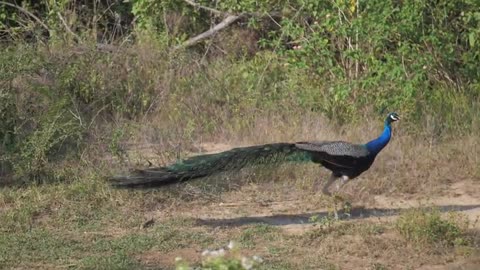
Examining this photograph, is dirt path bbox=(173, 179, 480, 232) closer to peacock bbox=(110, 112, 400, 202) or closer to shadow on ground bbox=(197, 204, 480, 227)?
shadow on ground bbox=(197, 204, 480, 227)

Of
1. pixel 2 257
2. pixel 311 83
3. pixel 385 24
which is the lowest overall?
pixel 2 257

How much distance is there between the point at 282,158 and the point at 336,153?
41cm

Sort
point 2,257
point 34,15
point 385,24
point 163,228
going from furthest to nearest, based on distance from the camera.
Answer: point 34,15
point 385,24
point 163,228
point 2,257

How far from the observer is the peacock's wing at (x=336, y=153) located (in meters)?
7.15

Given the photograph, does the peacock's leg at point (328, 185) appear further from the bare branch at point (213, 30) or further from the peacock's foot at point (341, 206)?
the bare branch at point (213, 30)

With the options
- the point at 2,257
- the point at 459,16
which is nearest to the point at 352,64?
the point at 459,16

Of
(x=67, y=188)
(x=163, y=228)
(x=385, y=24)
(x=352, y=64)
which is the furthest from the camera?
(x=352, y=64)

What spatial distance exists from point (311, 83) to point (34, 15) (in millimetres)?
3849

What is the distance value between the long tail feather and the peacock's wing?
6 centimetres

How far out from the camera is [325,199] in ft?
25.0

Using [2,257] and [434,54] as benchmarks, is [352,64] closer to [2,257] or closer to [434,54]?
[434,54]

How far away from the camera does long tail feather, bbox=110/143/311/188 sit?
6840mm

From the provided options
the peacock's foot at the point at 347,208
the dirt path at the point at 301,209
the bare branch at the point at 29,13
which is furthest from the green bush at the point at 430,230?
the bare branch at the point at 29,13

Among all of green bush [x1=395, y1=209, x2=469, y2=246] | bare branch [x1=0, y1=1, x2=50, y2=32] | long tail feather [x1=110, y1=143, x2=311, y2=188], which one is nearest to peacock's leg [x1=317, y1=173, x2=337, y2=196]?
long tail feather [x1=110, y1=143, x2=311, y2=188]
